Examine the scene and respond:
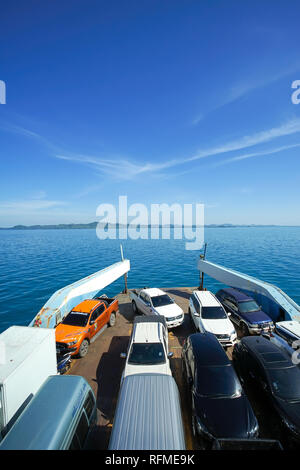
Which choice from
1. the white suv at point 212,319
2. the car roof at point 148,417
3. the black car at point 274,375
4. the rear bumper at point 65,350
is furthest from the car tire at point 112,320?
the black car at point 274,375

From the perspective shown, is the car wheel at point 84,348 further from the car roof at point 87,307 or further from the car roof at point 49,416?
the car roof at point 49,416

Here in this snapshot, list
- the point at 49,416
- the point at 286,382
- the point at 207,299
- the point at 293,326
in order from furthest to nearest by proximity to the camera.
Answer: the point at 207,299 < the point at 293,326 < the point at 286,382 < the point at 49,416

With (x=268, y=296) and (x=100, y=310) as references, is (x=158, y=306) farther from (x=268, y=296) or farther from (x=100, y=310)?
(x=268, y=296)

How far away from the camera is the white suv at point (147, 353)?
20.6 feet

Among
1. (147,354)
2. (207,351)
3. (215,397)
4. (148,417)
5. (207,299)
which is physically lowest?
(215,397)

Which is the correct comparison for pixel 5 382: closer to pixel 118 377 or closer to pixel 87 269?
pixel 118 377

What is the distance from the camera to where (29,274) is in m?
28.8

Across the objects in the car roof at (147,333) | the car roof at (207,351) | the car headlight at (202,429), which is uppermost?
the car roof at (147,333)

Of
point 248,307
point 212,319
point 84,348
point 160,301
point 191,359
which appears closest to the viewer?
point 191,359

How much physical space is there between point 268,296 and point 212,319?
462 cm

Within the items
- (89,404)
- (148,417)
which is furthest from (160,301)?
(148,417)

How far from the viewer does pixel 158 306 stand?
11.3m
